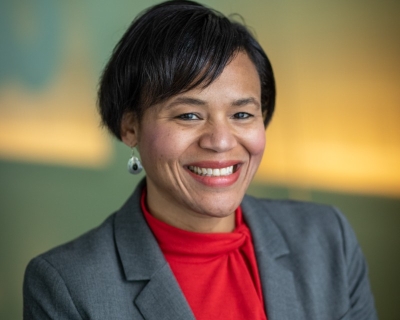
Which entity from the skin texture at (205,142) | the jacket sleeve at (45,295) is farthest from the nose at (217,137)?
the jacket sleeve at (45,295)

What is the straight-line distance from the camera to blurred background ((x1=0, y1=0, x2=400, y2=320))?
8.33 feet

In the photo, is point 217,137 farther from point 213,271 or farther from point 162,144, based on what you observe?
point 213,271

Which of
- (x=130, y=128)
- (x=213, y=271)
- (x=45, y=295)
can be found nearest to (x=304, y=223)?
(x=213, y=271)

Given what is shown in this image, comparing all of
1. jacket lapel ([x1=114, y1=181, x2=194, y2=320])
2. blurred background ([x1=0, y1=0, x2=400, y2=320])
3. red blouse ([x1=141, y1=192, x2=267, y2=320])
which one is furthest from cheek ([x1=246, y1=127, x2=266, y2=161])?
blurred background ([x1=0, y1=0, x2=400, y2=320])

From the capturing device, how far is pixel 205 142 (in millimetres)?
1662

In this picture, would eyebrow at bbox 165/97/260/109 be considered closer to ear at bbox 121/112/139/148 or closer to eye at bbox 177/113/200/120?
eye at bbox 177/113/200/120

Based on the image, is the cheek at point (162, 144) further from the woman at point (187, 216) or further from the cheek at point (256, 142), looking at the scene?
the cheek at point (256, 142)

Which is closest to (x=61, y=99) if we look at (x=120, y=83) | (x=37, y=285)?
(x=120, y=83)

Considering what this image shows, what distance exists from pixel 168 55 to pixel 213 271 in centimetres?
59

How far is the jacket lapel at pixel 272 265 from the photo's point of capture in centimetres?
178

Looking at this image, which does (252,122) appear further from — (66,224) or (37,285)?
(66,224)

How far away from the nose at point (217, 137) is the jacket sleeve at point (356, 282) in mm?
543

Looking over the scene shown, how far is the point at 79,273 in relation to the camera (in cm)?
171

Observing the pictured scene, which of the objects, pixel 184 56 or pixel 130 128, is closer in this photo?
pixel 184 56
